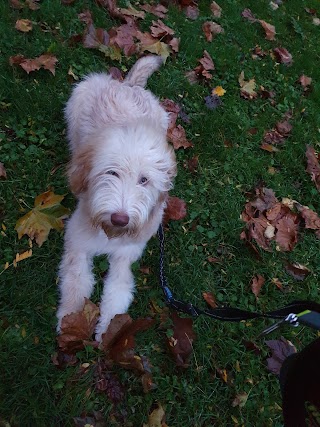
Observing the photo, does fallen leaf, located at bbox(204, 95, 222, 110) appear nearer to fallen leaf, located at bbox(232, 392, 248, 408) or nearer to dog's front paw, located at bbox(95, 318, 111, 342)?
dog's front paw, located at bbox(95, 318, 111, 342)

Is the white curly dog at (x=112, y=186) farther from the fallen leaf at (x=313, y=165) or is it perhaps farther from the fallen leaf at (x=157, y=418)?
the fallen leaf at (x=313, y=165)

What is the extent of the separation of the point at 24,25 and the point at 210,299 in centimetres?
331

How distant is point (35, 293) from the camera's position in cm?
328

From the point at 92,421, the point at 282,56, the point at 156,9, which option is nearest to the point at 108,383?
the point at 92,421

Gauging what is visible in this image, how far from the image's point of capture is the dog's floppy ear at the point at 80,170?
312cm

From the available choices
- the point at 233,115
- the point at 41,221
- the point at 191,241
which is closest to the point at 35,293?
the point at 41,221

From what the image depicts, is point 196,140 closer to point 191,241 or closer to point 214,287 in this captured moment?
point 191,241

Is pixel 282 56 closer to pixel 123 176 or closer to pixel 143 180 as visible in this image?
pixel 143 180

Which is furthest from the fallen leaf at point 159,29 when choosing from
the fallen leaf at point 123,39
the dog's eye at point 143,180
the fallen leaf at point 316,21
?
the fallen leaf at point 316,21

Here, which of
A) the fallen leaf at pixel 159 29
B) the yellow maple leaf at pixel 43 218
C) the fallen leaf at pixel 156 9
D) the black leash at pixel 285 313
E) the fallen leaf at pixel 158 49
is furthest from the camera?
the fallen leaf at pixel 156 9

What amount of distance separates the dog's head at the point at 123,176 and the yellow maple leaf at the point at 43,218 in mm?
527

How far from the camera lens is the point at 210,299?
3.70 m

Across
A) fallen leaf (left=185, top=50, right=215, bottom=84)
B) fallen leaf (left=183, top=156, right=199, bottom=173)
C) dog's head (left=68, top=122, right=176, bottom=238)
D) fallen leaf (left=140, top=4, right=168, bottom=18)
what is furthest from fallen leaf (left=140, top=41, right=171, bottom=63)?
dog's head (left=68, top=122, right=176, bottom=238)

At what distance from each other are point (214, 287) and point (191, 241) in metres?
0.46
